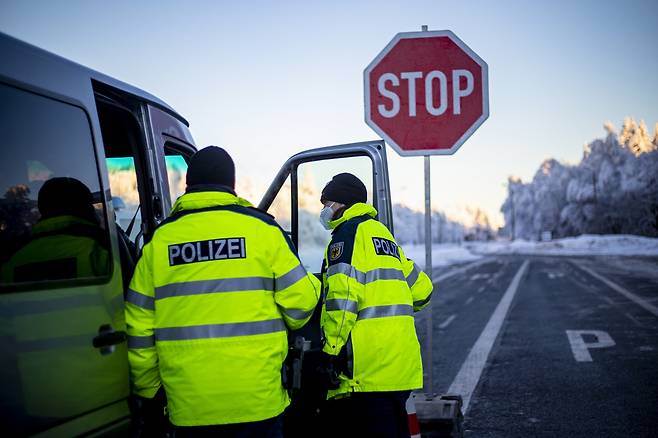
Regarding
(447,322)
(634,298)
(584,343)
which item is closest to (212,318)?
(584,343)

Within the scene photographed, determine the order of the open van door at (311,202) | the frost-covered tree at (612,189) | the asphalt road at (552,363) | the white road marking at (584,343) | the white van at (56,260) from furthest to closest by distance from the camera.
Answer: the frost-covered tree at (612,189) < the white road marking at (584,343) < the asphalt road at (552,363) < the open van door at (311,202) < the white van at (56,260)

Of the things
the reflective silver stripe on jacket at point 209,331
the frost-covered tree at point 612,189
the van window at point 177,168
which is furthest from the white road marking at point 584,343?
the frost-covered tree at point 612,189

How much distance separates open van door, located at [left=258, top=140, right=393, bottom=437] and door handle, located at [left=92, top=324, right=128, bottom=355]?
3.21 feet

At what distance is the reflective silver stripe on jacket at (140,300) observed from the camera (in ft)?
8.16

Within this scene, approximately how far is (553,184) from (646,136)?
90.9 feet

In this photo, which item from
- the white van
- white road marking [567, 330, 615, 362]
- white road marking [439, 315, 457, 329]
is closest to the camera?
the white van

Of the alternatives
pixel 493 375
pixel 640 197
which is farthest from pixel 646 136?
pixel 493 375

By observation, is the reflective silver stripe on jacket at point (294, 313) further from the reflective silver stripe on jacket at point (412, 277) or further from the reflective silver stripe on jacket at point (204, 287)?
the reflective silver stripe on jacket at point (412, 277)

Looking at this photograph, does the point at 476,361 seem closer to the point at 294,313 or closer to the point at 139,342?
the point at 294,313

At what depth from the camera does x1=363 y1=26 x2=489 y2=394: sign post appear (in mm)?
4391

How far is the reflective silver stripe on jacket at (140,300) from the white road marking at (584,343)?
7275 mm

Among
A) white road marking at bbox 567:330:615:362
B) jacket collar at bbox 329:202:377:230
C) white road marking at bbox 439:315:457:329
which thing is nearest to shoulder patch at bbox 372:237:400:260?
jacket collar at bbox 329:202:377:230

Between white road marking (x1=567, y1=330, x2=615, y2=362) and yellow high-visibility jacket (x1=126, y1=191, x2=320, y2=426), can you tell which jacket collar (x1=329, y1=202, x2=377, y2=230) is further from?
white road marking (x1=567, y1=330, x2=615, y2=362)

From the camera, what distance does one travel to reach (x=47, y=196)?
90.1 inches
